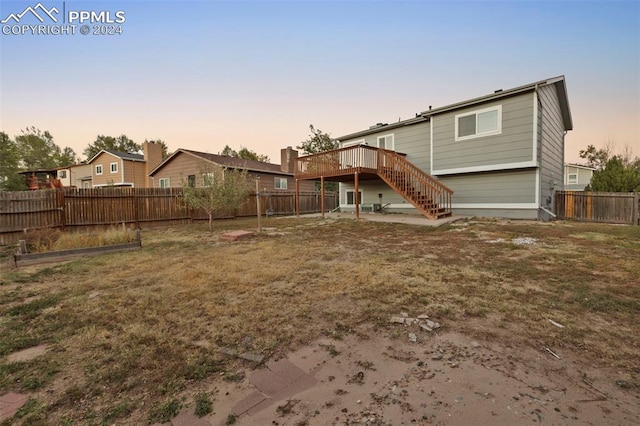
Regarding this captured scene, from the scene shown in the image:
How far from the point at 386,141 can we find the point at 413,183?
4.27m

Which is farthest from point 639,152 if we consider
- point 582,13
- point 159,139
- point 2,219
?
point 159,139

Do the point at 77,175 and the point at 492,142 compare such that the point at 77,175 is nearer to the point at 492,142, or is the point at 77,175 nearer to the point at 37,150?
the point at 37,150

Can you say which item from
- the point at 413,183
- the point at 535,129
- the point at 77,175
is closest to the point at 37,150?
the point at 77,175

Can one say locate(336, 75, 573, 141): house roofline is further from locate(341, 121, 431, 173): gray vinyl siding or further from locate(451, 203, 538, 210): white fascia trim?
locate(451, 203, 538, 210): white fascia trim

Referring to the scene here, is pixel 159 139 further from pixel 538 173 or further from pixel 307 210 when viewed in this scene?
pixel 538 173

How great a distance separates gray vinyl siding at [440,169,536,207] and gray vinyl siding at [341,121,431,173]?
150 cm

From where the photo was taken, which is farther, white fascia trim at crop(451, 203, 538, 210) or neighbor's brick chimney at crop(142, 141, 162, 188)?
neighbor's brick chimney at crop(142, 141, 162, 188)

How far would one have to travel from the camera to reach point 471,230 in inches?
326

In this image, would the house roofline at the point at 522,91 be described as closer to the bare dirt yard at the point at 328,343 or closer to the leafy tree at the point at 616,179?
the leafy tree at the point at 616,179

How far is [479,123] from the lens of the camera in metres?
11.3

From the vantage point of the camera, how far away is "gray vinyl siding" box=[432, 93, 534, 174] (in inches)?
400

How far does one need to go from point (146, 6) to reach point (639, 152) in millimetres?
47303

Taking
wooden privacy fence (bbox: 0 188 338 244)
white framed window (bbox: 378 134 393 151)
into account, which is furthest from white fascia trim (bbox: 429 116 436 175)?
wooden privacy fence (bbox: 0 188 338 244)

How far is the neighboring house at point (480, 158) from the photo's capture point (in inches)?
405
